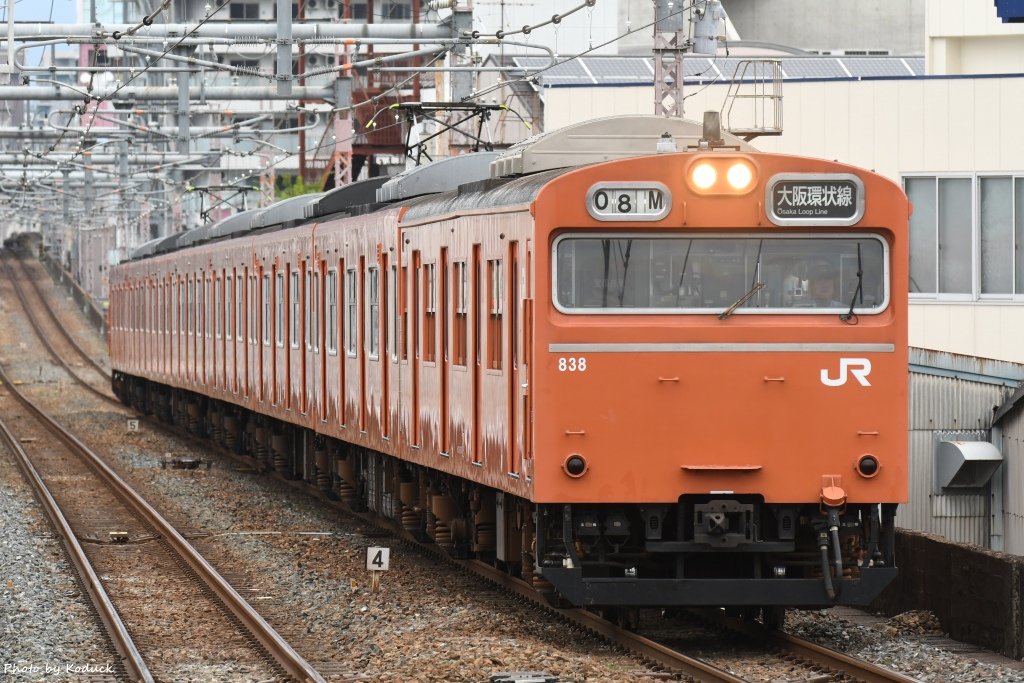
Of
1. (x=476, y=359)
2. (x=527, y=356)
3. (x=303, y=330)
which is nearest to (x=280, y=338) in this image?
(x=303, y=330)

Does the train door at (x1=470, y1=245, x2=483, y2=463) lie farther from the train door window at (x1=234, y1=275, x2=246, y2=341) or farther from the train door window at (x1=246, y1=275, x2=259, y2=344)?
the train door window at (x1=234, y1=275, x2=246, y2=341)

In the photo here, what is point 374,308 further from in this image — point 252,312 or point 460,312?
point 252,312

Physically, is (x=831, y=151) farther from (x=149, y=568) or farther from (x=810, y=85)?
(x=149, y=568)

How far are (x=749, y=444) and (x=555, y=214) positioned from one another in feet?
5.15

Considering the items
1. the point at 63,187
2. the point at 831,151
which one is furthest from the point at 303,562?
the point at 63,187

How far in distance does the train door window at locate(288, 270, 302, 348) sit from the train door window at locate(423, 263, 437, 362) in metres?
5.94

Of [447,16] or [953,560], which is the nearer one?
[953,560]

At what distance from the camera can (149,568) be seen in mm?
14461

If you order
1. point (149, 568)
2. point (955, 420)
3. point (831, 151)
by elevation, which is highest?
point (831, 151)

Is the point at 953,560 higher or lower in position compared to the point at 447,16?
lower

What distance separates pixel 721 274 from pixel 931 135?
1494cm

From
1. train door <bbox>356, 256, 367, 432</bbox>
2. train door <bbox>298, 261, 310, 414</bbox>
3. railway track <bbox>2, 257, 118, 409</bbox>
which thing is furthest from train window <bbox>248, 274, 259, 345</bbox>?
railway track <bbox>2, 257, 118, 409</bbox>

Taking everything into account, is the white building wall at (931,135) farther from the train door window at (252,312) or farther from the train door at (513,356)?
the train door at (513,356)

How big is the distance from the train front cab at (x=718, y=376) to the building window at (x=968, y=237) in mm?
14161
